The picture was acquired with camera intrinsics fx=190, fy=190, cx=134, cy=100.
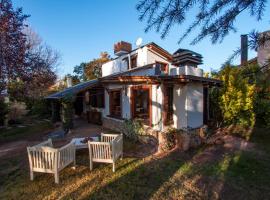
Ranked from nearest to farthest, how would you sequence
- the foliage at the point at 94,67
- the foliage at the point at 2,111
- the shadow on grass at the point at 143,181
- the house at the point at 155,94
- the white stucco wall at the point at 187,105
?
1. the shadow on grass at the point at 143,181
2. the white stucco wall at the point at 187,105
3. the house at the point at 155,94
4. the foliage at the point at 2,111
5. the foliage at the point at 94,67

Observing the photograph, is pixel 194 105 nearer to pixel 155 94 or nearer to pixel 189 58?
pixel 155 94

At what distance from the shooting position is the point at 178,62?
13.0 m

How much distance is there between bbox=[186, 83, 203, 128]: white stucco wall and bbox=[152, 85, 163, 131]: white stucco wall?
1.37 metres

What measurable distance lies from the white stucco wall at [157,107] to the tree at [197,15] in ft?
25.4

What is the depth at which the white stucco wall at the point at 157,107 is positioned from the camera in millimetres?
9711

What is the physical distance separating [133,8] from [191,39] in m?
0.67

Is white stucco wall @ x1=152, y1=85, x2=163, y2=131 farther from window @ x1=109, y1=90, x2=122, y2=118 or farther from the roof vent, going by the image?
the roof vent

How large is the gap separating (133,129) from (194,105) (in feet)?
11.3

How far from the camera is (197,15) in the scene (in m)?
1.87

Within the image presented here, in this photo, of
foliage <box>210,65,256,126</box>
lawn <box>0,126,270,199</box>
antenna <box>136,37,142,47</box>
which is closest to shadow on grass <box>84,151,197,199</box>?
lawn <box>0,126,270,199</box>

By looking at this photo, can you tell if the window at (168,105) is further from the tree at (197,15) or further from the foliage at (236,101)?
the tree at (197,15)

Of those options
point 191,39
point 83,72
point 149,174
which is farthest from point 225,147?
point 83,72

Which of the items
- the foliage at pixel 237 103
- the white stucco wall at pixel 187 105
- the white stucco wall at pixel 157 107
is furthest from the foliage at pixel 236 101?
the white stucco wall at pixel 157 107

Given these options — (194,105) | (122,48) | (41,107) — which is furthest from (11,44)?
(41,107)
